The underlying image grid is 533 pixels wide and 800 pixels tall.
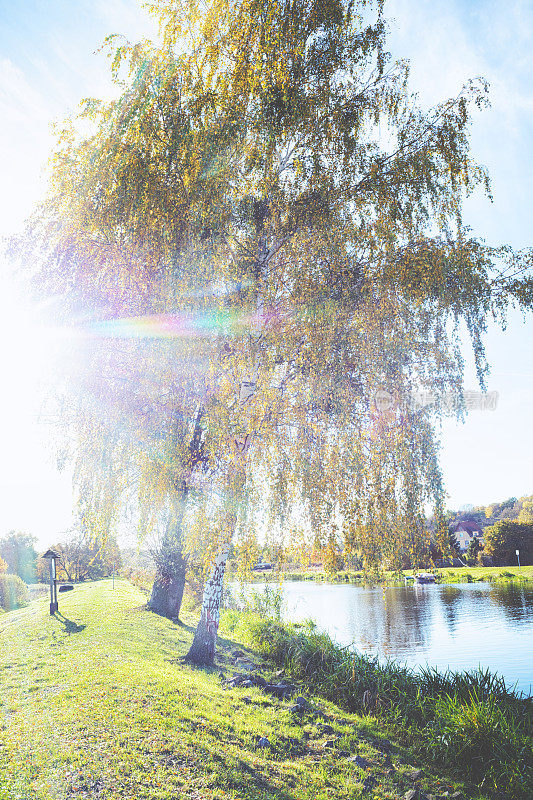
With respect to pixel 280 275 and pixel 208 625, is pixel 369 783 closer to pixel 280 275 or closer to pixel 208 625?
pixel 208 625

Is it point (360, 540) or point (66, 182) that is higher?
point (66, 182)

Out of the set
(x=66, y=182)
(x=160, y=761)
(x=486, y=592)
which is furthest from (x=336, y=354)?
(x=486, y=592)

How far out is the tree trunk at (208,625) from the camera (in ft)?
34.6

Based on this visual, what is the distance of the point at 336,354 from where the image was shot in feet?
23.5

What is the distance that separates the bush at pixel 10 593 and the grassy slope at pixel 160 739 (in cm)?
2027

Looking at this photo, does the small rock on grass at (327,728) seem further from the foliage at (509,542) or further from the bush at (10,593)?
the foliage at (509,542)

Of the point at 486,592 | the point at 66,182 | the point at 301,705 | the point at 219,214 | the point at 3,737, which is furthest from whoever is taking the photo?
the point at 486,592

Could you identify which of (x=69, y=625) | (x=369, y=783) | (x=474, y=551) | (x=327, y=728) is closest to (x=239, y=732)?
(x=327, y=728)

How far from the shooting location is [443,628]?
21141mm

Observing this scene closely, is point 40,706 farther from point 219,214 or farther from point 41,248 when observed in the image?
point 219,214

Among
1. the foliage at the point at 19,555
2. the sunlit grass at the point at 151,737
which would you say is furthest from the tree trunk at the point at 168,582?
the foliage at the point at 19,555

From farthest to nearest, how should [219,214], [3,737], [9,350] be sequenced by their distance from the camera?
[9,350], [219,214], [3,737]

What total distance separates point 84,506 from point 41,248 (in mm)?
4400

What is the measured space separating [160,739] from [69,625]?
11064 mm
